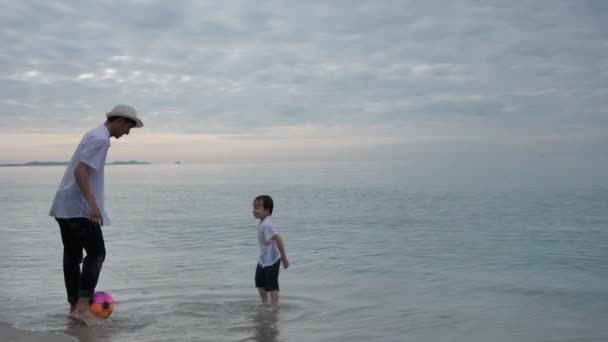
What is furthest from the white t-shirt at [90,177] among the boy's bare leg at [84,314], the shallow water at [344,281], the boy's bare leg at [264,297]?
the boy's bare leg at [264,297]

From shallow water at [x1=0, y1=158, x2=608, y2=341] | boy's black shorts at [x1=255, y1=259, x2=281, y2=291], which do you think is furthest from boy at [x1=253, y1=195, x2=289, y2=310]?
shallow water at [x1=0, y1=158, x2=608, y2=341]

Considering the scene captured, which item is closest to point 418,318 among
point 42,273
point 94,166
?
point 94,166

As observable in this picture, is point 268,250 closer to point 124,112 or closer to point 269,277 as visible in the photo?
point 269,277

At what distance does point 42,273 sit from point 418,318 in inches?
262

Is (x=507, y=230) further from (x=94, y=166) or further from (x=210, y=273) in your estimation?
(x=94, y=166)

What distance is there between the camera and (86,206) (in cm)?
593

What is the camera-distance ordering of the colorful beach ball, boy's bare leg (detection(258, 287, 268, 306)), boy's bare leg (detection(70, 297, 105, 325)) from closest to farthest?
1. boy's bare leg (detection(70, 297, 105, 325))
2. the colorful beach ball
3. boy's bare leg (detection(258, 287, 268, 306))

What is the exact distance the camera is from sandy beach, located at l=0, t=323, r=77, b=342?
5.26m

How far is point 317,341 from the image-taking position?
20.1 feet

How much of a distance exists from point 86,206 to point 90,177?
29cm

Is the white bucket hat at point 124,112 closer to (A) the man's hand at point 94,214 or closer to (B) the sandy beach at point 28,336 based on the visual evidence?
(A) the man's hand at point 94,214

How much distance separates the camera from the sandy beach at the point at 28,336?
5.26 metres

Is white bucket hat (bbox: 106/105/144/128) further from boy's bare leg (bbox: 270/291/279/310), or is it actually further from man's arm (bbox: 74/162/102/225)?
boy's bare leg (bbox: 270/291/279/310)

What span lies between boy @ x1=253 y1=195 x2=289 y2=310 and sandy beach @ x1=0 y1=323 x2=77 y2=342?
2623 millimetres
